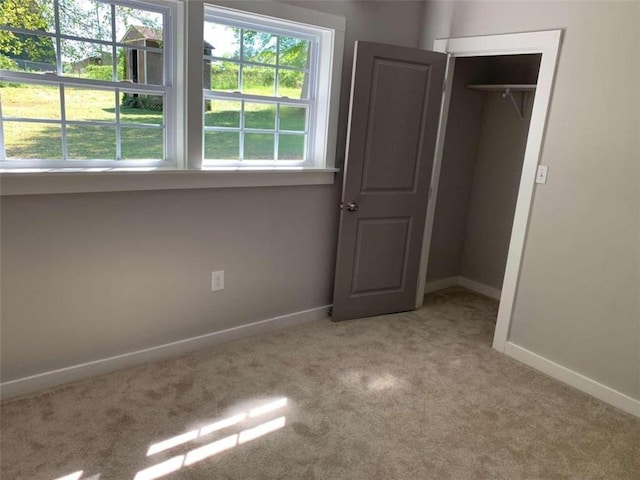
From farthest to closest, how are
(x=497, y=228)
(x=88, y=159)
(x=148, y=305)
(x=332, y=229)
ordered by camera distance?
(x=497, y=228)
(x=332, y=229)
(x=148, y=305)
(x=88, y=159)

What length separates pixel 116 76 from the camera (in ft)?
7.91

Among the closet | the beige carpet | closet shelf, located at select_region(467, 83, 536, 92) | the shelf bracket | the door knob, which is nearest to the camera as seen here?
the beige carpet

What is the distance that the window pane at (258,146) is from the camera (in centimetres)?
295

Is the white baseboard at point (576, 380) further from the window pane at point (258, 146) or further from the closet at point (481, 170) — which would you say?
the window pane at point (258, 146)

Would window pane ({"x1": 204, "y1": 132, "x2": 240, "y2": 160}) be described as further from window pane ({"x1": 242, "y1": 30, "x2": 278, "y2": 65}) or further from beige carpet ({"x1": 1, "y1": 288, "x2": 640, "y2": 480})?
beige carpet ({"x1": 1, "y1": 288, "x2": 640, "y2": 480})

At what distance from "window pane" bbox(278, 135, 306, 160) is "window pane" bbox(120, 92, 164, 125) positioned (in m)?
0.79

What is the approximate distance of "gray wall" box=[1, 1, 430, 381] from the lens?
7.52 feet

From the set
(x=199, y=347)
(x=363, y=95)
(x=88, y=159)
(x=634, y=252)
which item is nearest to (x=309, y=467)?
(x=199, y=347)

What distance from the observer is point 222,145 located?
2.85m

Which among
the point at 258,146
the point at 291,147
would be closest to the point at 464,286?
the point at 291,147

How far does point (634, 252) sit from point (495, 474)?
1.38 metres

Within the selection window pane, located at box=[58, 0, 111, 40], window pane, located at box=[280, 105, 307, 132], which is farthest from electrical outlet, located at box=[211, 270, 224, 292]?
window pane, located at box=[58, 0, 111, 40]

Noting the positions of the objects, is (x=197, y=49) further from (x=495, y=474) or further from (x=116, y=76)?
(x=495, y=474)

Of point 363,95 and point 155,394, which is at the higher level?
point 363,95
